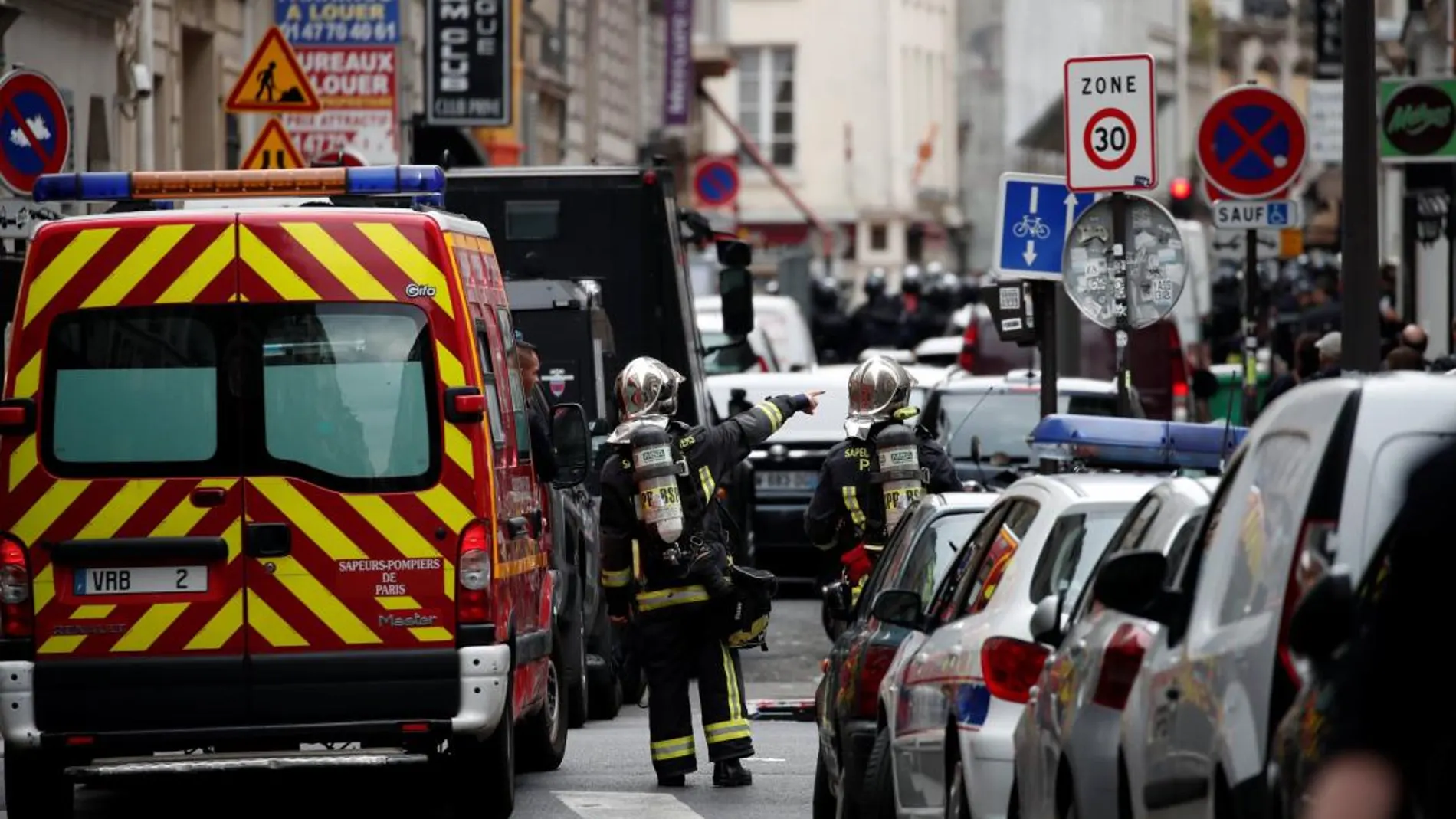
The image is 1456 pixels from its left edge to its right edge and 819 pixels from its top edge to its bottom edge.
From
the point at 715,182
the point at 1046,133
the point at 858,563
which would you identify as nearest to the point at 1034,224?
the point at 858,563

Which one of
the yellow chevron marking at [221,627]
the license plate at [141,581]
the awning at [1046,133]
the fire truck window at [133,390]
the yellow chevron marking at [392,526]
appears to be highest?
the awning at [1046,133]

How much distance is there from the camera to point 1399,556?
18.3 ft

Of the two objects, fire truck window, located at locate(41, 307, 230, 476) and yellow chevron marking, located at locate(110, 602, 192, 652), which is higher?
fire truck window, located at locate(41, 307, 230, 476)

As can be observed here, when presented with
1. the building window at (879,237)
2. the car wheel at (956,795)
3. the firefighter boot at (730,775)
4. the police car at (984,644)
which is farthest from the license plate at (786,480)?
the building window at (879,237)

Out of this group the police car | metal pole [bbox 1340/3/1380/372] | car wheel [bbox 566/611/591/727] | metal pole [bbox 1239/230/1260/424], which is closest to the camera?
the police car

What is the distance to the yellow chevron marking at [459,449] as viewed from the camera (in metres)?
11.2

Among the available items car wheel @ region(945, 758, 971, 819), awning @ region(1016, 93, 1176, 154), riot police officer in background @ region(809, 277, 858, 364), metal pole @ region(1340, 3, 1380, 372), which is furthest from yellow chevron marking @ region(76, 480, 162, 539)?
awning @ region(1016, 93, 1176, 154)

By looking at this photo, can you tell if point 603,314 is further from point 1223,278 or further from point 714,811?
point 1223,278

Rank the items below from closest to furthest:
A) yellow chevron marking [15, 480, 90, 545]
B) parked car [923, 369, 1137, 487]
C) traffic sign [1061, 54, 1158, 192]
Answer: yellow chevron marking [15, 480, 90, 545] < traffic sign [1061, 54, 1158, 192] < parked car [923, 369, 1137, 487]

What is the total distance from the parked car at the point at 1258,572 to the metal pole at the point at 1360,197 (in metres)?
8.26

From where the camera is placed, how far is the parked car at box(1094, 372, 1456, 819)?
232 inches

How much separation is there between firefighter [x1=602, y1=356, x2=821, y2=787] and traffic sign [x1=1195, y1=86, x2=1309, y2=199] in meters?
7.19

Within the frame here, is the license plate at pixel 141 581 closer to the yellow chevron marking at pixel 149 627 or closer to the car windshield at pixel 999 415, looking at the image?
the yellow chevron marking at pixel 149 627

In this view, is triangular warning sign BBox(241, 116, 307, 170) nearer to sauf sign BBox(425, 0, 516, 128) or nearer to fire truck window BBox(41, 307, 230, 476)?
fire truck window BBox(41, 307, 230, 476)
